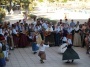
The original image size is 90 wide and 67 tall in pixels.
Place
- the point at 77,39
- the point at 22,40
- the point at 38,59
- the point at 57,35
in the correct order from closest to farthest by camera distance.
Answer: the point at 38,59, the point at 22,40, the point at 77,39, the point at 57,35

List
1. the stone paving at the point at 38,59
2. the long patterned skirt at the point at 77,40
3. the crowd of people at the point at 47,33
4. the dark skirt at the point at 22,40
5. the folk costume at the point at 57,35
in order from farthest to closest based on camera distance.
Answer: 1. the folk costume at the point at 57,35
2. the long patterned skirt at the point at 77,40
3. the dark skirt at the point at 22,40
4. the crowd of people at the point at 47,33
5. the stone paving at the point at 38,59

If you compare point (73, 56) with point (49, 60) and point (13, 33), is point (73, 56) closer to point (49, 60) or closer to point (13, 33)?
point (49, 60)

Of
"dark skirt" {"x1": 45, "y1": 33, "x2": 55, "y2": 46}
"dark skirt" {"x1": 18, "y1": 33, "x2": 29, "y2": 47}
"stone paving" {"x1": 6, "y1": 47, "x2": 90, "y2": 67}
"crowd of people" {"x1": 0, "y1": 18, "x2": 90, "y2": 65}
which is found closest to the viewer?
"stone paving" {"x1": 6, "y1": 47, "x2": 90, "y2": 67}

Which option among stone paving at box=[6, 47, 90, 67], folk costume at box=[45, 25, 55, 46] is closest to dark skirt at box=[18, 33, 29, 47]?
stone paving at box=[6, 47, 90, 67]

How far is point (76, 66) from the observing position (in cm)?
1327

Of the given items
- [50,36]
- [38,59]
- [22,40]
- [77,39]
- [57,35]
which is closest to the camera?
[38,59]

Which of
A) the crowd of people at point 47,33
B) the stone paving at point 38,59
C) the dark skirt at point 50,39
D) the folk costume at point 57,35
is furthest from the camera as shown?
the dark skirt at point 50,39

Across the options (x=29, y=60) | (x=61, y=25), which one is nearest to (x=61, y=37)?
(x=61, y=25)

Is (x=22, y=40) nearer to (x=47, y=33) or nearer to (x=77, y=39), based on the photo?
(x=47, y=33)

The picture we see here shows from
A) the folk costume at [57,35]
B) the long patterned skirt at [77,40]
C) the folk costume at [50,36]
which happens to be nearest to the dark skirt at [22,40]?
the folk costume at [50,36]

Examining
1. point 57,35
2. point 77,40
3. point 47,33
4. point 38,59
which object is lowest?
point 38,59

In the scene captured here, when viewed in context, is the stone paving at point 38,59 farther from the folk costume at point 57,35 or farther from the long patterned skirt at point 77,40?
the folk costume at point 57,35

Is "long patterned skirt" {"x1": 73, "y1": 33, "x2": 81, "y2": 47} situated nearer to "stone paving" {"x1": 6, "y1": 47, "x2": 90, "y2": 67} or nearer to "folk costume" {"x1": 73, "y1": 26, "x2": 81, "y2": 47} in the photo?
"folk costume" {"x1": 73, "y1": 26, "x2": 81, "y2": 47}

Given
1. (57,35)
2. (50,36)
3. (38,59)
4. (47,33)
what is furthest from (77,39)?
(38,59)
